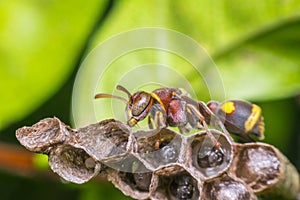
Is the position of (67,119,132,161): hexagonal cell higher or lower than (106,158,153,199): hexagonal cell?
higher

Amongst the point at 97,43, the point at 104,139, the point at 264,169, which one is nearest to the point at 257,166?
the point at 264,169

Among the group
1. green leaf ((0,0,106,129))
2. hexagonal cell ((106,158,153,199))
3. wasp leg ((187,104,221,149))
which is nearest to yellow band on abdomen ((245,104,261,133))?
wasp leg ((187,104,221,149))

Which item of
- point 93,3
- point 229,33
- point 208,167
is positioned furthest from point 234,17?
point 208,167

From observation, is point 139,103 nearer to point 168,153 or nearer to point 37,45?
point 168,153

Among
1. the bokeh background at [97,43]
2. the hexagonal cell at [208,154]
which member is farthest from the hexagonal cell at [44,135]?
the bokeh background at [97,43]

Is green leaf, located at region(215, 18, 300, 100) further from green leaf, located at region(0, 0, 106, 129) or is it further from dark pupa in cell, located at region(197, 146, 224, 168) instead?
dark pupa in cell, located at region(197, 146, 224, 168)

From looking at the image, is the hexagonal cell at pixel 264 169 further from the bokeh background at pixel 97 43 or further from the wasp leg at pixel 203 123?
the bokeh background at pixel 97 43

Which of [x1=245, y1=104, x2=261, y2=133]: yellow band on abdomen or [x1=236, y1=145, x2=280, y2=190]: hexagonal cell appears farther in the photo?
[x1=245, y1=104, x2=261, y2=133]: yellow band on abdomen
